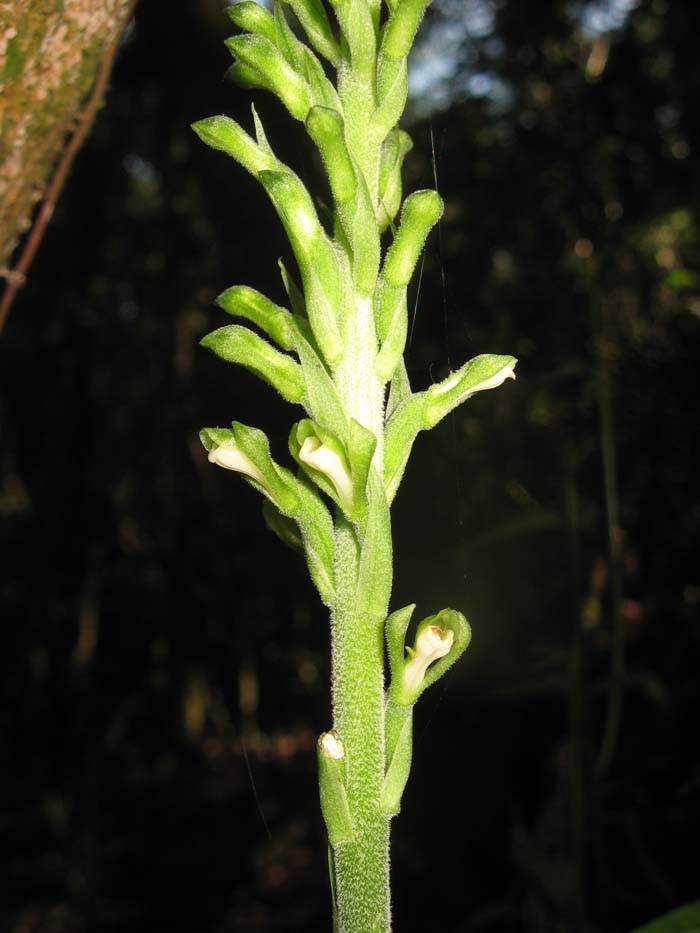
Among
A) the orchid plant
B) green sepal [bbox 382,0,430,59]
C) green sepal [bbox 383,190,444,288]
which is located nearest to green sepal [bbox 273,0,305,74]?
the orchid plant

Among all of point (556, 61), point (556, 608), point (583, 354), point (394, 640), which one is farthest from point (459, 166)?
point (394, 640)

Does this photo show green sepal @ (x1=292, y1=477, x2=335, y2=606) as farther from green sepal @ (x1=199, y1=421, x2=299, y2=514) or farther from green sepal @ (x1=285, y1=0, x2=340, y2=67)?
green sepal @ (x1=285, y1=0, x2=340, y2=67)

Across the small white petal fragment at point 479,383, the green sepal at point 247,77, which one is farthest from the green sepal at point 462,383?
the green sepal at point 247,77

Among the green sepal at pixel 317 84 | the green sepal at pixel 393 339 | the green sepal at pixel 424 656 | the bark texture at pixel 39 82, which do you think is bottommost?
the green sepal at pixel 424 656

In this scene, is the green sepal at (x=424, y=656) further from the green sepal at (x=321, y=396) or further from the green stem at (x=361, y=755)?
the green sepal at (x=321, y=396)

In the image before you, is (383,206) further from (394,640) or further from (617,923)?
(617,923)

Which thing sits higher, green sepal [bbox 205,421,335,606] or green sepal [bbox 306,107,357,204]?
green sepal [bbox 306,107,357,204]
